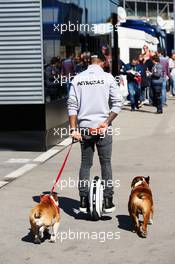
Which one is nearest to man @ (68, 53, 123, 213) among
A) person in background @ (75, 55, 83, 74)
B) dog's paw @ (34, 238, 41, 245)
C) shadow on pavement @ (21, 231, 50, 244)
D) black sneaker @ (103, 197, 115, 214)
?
black sneaker @ (103, 197, 115, 214)

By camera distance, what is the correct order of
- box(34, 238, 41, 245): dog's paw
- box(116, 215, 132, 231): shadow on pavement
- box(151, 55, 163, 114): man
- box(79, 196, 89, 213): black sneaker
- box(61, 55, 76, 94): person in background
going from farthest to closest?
box(151, 55, 163, 114): man < box(61, 55, 76, 94): person in background < box(79, 196, 89, 213): black sneaker < box(116, 215, 132, 231): shadow on pavement < box(34, 238, 41, 245): dog's paw

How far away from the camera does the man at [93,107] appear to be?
6922 mm

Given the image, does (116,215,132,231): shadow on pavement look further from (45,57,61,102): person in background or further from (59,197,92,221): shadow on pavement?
(45,57,61,102): person in background

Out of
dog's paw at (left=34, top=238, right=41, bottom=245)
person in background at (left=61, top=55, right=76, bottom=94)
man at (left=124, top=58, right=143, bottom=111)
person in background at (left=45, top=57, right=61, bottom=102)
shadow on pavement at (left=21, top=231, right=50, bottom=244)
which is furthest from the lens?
man at (left=124, top=58, right=143, bottom=111)

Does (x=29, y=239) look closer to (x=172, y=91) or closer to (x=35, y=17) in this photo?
(x=35, y=17)

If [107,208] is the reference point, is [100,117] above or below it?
above

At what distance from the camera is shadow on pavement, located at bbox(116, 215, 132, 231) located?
→ 687 centimetres

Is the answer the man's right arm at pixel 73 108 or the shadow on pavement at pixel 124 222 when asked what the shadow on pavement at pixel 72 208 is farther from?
the man's right arm at pixel 73 108

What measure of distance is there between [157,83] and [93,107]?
12.6 metres

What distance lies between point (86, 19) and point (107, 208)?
9419 mm

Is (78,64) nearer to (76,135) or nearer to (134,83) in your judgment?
(134,83)

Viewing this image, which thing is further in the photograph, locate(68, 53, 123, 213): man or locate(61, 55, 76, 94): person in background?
locate(61, 55, 76, 94): person in background

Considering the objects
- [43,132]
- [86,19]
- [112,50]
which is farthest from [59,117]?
[112,50]

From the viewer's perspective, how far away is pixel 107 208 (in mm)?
7336
